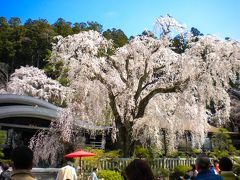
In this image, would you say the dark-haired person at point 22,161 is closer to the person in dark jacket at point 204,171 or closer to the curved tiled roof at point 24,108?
the person in dark jacket at point 204,171

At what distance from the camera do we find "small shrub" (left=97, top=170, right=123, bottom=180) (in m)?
14.2

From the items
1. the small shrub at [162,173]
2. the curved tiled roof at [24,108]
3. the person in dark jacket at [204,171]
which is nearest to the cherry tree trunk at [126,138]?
the small shrub at [162,173]

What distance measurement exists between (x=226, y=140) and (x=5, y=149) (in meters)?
12.3

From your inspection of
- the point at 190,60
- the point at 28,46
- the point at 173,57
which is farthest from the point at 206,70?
the point at 28,46

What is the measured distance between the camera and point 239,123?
34.6 meters

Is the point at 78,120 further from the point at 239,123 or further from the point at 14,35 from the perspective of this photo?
the point at 14,35

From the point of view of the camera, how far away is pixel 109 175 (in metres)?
14.3

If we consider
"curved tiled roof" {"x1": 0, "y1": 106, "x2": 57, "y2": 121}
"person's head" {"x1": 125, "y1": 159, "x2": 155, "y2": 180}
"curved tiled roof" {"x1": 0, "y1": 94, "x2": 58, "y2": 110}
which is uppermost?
"curved tiled roof" {"x1": 0, "y1": 94, "x2": 58, "y2": 110}

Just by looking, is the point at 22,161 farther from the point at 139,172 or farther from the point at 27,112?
the point at 27,112

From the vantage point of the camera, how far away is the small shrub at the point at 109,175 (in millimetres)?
14203

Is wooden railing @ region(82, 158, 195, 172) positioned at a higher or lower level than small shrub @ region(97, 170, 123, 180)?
higher

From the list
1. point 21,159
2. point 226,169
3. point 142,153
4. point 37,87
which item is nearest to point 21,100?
point 142,153

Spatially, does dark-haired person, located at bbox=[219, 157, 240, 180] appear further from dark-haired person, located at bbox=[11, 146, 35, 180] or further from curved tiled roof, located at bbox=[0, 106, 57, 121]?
curved tiled roof, located at bbox=[0, 106, 57, 121]

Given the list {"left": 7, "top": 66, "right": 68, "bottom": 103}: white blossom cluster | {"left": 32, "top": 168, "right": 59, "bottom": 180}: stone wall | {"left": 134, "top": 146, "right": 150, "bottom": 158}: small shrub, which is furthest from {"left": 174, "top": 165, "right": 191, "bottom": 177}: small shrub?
{"left": 7, "top": 66, "right": 68, "bottom": 103}: white blossom cluster
